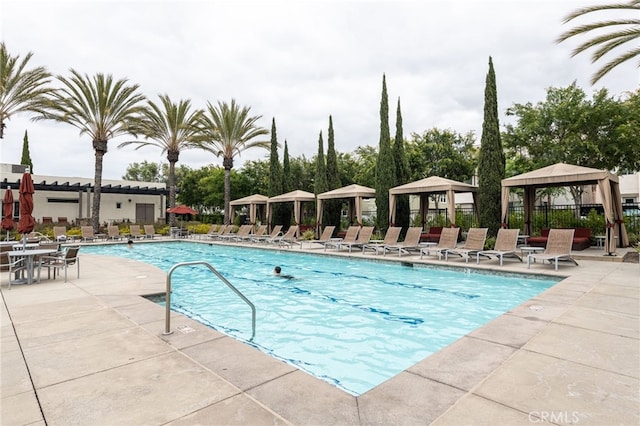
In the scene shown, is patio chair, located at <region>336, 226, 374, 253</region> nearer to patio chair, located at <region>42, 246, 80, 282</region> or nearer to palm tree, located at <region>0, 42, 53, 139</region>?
patio chair, located at <region>42, 246, 80, 282</region>

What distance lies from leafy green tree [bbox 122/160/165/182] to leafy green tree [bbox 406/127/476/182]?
5534 cm

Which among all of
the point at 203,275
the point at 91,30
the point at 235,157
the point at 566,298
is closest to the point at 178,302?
the point at 203,275

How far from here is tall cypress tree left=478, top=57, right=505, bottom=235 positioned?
49.4 ft

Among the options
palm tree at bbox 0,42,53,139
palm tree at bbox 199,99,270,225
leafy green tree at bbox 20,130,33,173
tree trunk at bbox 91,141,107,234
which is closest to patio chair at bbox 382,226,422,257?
palm tree at bbox 199,99,270,225

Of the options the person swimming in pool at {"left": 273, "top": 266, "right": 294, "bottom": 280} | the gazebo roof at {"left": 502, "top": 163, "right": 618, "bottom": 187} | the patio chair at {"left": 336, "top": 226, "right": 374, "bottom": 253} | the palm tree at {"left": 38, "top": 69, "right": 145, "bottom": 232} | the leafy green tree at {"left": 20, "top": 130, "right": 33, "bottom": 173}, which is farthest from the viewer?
the leafy green tree at {"left": 20, "top": 130, "right": 33, "bottom": 173}

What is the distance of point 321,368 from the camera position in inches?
172

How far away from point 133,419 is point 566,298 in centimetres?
640

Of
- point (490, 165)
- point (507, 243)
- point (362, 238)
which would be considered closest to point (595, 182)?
point (490, 165)

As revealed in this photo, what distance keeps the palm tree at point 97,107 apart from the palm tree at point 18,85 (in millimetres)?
923

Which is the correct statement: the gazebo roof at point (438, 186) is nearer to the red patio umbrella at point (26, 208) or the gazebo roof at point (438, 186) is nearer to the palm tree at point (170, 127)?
the red patio umbrella at point (26, 208)

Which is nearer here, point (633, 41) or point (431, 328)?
point (431, 328)

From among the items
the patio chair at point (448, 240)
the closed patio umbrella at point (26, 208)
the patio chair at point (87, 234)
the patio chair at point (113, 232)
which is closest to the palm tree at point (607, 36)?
the patio chair at point (448, 240)

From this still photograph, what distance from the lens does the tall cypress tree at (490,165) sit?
15070 mm

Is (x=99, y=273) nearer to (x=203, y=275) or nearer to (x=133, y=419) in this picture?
(x=203, y=275)
